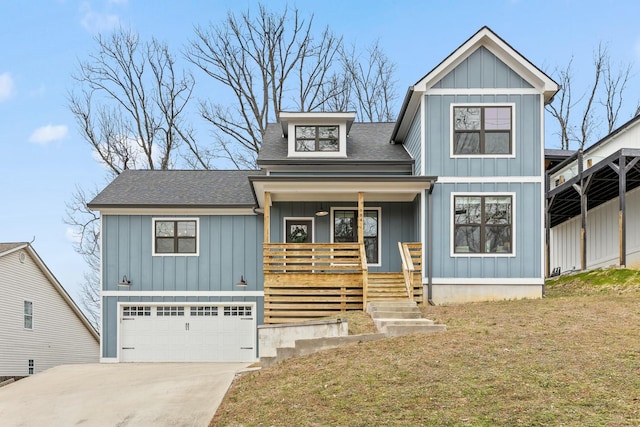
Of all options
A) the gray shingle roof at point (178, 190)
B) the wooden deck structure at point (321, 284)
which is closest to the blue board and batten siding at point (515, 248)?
the wooden deck structure at point (321, 284)

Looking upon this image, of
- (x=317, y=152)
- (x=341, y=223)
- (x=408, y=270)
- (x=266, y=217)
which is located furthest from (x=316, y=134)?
(x=408, y=270)

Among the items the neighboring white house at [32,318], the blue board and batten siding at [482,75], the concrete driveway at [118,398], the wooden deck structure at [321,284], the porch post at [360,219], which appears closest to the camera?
the concrete driveway at [118,398]

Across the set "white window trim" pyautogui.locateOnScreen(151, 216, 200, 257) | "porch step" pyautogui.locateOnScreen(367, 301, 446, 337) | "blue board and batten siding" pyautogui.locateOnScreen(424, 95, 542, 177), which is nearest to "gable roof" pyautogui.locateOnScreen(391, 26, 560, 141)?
"blue board and batten siding" pyautogui.locateOnScreen(424, 95, 542, 177)

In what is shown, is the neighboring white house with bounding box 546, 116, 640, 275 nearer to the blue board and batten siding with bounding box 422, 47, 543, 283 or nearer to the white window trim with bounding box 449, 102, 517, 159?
the blue board and batten siding with bounding box 422, 47, 543, 283

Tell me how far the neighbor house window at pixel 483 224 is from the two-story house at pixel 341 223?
0.03 meters

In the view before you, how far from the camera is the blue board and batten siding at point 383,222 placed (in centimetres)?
1752

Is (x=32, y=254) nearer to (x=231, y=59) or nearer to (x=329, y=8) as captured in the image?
(x=231, y=59)

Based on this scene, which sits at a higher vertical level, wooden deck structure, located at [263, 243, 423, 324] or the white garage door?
wooden deck structure, located at [263, 243, 423, 324]

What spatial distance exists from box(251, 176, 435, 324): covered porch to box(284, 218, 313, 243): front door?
29 millimetres

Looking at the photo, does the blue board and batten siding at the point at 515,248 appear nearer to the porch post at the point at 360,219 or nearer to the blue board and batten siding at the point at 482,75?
the porch post at the point at 360,219

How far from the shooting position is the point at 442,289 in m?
15.9

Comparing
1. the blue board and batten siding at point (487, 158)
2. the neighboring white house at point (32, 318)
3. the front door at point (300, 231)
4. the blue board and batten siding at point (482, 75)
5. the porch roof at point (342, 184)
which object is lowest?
the neighboring white house at point (32, 318)

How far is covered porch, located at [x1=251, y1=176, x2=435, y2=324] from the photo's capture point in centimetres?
1538

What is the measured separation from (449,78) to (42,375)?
40.3ft
